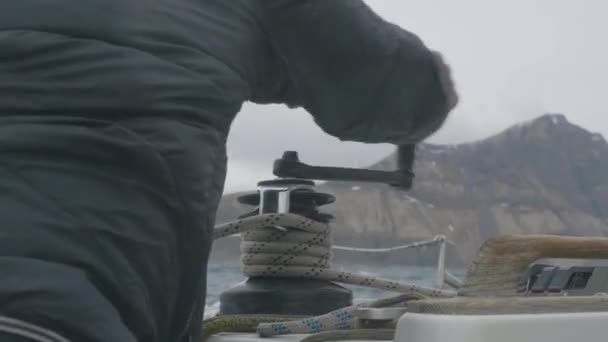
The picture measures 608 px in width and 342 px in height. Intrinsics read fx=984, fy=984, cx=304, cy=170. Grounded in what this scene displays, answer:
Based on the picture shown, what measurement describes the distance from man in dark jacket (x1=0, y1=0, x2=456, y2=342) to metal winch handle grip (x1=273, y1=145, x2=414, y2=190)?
31cm

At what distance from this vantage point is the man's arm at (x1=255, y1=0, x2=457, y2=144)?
142cm

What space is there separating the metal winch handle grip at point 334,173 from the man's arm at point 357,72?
7 cm

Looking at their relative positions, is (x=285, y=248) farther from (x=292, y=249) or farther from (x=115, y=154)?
(x=115, y=154)

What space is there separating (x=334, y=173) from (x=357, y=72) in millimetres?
245

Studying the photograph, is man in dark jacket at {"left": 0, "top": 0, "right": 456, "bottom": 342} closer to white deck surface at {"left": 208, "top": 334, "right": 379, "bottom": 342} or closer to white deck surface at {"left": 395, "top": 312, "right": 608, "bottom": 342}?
white deck surface at {"left": 208, "top": 334, "right": 379, "bottom": 342}

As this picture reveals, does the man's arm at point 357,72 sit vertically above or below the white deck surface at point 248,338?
above

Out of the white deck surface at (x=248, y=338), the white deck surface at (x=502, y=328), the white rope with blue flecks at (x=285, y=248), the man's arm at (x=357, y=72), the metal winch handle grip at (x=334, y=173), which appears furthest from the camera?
the white rope with blue flecks at (x=285, y=248)

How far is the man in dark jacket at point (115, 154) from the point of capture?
1079 mm

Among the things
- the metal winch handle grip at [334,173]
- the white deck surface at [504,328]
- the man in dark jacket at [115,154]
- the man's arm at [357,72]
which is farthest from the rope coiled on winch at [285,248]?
the white deck surface at [504,328]

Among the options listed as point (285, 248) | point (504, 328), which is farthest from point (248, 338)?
point (504, 328)

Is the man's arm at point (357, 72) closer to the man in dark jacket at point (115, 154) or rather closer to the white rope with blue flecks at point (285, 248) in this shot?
the man in dark jacket at point (115, 154)

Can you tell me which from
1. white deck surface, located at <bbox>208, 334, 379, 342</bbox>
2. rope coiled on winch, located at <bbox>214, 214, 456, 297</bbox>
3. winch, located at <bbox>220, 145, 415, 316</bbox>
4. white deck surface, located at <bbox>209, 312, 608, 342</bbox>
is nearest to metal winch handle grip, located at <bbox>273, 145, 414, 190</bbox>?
winch, located at <bbox>220, 145, 415, 316</bbox>

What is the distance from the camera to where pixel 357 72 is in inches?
58.7

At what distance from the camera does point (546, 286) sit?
1326mm
